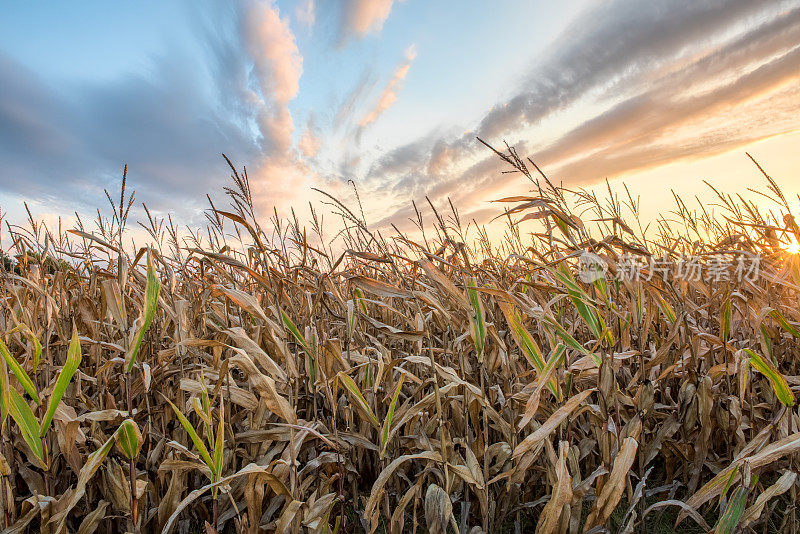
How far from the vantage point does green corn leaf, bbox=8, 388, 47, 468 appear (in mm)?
1369

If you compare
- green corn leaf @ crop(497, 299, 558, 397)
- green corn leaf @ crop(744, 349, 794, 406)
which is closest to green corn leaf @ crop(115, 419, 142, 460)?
green corn leaf @ crop(497, 299, 558, 397)

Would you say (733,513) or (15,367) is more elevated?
(15,367)

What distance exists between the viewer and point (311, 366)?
1.59 meters

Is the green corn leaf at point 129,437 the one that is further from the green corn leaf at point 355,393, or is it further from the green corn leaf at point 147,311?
the green corn leaf at point 355,393

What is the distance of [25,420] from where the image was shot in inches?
54.7

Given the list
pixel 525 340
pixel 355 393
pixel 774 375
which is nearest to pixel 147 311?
pixel 355 393

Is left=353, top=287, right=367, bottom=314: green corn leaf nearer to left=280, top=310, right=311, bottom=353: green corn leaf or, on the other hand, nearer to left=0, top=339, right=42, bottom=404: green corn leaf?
left=280, top=310, right=311, bottom=353: green corn leaf

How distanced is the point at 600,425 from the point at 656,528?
1.29 ft

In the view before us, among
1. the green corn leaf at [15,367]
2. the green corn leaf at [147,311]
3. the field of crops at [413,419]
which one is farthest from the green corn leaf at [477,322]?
the green corn leaf at [15,367]

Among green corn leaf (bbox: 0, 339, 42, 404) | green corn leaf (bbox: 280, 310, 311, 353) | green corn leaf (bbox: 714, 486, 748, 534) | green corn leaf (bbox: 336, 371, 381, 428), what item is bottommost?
green corn leaf (bbox: 714, 486, 748, 534)

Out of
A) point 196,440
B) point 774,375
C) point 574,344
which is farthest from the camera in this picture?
point 574,344

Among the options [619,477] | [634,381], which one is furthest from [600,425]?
[619,477]

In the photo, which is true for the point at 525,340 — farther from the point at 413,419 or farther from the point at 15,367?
the point at 15,367

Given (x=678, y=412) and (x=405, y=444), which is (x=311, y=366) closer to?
(x=405, y=444)
